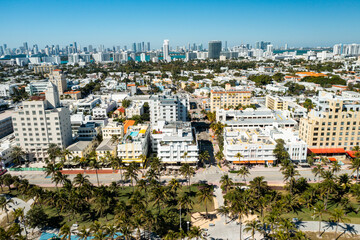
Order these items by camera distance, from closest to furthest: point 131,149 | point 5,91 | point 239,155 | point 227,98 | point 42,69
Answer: point 239,155 → point 131,149 → point 227,98 → point 5,91 → point 42,69

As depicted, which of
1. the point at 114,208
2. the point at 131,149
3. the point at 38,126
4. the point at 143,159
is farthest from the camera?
the point at 38,126

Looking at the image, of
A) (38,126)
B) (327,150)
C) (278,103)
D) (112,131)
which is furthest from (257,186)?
(278,103)

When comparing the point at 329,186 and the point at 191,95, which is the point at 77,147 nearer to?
the point at 329,186

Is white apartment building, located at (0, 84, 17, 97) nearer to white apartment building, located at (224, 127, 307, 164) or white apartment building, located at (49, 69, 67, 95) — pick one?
white apartment building, located at (49, 69, 67, 95)

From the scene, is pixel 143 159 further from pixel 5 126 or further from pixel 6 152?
pixel 5 126

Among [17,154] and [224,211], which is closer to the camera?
[224,211]

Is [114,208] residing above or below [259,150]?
below

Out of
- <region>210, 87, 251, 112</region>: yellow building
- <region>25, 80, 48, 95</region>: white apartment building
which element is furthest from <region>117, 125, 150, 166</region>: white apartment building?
<region>25, 80, 48, 95</region>: white apartment building
